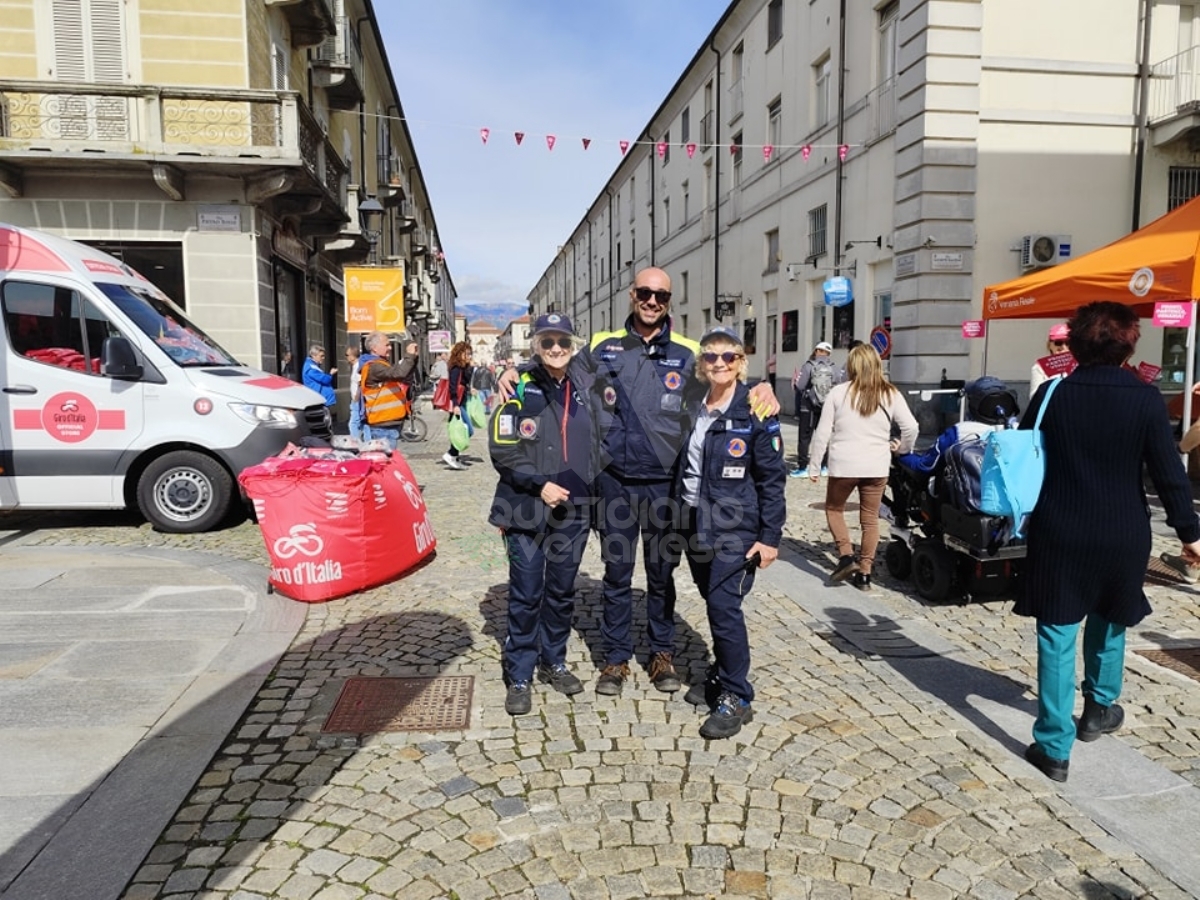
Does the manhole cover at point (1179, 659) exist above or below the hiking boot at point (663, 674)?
below

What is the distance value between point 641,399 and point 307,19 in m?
16.0

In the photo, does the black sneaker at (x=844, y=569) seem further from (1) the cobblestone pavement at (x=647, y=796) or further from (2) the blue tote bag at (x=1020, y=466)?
(2) the blue tote bag at (x=1020, y=466)

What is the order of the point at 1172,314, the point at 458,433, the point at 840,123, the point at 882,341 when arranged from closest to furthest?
the point at 1172,314 < the point at 458,433 < the point at 882,341 < the point at 840,123

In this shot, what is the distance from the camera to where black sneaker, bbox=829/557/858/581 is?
5965 mm

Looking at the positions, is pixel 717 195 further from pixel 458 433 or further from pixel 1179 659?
pixel 1179 659

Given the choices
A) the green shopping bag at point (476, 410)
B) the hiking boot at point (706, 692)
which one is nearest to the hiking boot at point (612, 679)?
the hiking boot at point (706, 692)

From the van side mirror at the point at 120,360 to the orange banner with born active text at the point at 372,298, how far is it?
11968 mm

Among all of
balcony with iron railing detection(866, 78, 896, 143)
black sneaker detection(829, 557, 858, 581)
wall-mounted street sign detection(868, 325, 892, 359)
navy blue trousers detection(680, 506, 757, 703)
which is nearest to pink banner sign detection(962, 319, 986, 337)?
wall-mounted street sign detection(868, 325, 892, 359)

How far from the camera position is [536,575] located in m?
3.78

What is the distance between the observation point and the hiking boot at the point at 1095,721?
348 centimetres

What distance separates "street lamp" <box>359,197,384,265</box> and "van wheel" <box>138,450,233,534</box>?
13048mm

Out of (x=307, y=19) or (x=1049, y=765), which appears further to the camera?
(x=307, y=19)

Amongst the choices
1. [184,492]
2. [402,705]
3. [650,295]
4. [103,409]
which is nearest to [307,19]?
[103,409]

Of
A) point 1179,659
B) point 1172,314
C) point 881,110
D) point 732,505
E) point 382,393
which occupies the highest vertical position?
point 881,110
